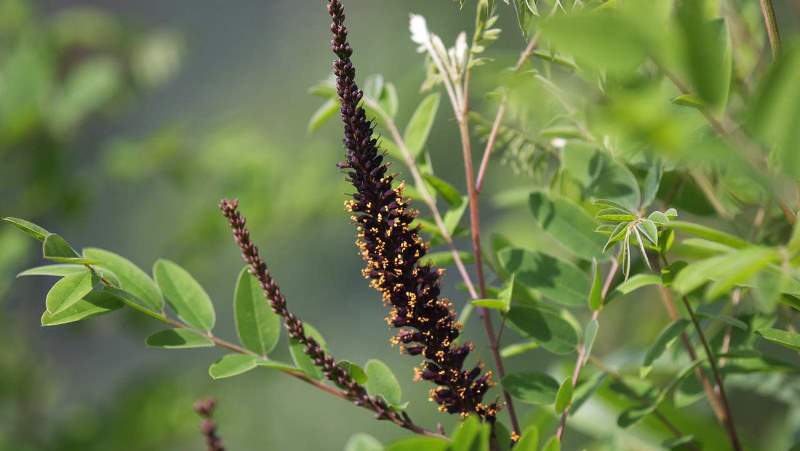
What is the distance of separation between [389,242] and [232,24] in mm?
2301

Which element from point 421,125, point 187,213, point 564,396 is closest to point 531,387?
point 564,396

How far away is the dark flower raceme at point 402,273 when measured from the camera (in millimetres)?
252

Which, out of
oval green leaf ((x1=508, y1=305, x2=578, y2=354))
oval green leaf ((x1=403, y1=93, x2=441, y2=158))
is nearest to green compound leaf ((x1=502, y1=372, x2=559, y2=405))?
oval green leaf ((x1=508, y1=305, x2=578, y2=354))

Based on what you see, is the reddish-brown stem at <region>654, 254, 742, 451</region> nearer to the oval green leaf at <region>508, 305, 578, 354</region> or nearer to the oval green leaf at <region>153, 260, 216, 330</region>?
the oval green leaf at <region>508, 305, 578, 354</region>

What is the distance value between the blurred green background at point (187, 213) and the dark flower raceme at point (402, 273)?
0.10 meters

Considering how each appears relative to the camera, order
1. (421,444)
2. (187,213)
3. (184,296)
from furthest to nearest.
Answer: (187,213)
(184,296)
(421,444)

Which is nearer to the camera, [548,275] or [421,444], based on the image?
[421,444]

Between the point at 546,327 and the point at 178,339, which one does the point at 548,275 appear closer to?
the point at 546,327

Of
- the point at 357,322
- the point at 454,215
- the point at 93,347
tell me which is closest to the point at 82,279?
the point at 454,215

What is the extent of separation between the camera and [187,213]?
3.70 ft

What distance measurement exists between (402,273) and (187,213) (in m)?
0.92

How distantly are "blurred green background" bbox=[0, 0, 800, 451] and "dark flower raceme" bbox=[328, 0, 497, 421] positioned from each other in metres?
0.10

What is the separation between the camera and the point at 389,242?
26cm

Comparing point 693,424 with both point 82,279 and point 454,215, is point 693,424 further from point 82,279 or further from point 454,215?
point 82,279
